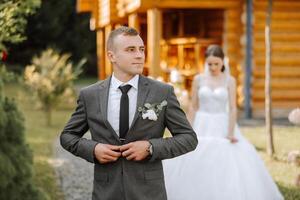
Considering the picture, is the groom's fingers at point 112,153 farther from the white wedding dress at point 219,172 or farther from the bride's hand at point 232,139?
the bride's hand at point 232,139

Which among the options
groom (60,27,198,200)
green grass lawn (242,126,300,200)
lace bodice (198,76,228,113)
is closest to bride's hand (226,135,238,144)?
lace bodice (198,76,228,113)

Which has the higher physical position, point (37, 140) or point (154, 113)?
point (154, 113)

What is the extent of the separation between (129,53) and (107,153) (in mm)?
595

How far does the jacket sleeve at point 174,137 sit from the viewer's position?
359 centimetres

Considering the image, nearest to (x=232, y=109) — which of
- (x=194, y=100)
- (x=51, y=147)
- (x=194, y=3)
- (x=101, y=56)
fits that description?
(x=194, y=100)

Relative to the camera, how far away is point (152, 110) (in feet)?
11.9

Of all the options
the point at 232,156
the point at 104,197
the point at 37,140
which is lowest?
the point at 37,140

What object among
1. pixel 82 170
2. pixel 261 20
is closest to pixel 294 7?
pixel 261 20

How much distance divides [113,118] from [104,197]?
48 cm

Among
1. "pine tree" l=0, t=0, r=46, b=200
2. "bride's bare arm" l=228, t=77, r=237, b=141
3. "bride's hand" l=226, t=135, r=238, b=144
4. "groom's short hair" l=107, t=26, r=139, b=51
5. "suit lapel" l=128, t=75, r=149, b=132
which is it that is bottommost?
"bride's hand" l=226, t=135, r=238, b=144

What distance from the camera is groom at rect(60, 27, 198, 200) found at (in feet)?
11.9

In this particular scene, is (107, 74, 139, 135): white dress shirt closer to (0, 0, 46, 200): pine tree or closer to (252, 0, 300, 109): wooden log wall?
(0, 0, 46, 200): pine tree

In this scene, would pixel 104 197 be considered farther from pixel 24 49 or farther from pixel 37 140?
pixel 24 49

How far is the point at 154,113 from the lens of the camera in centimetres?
363
